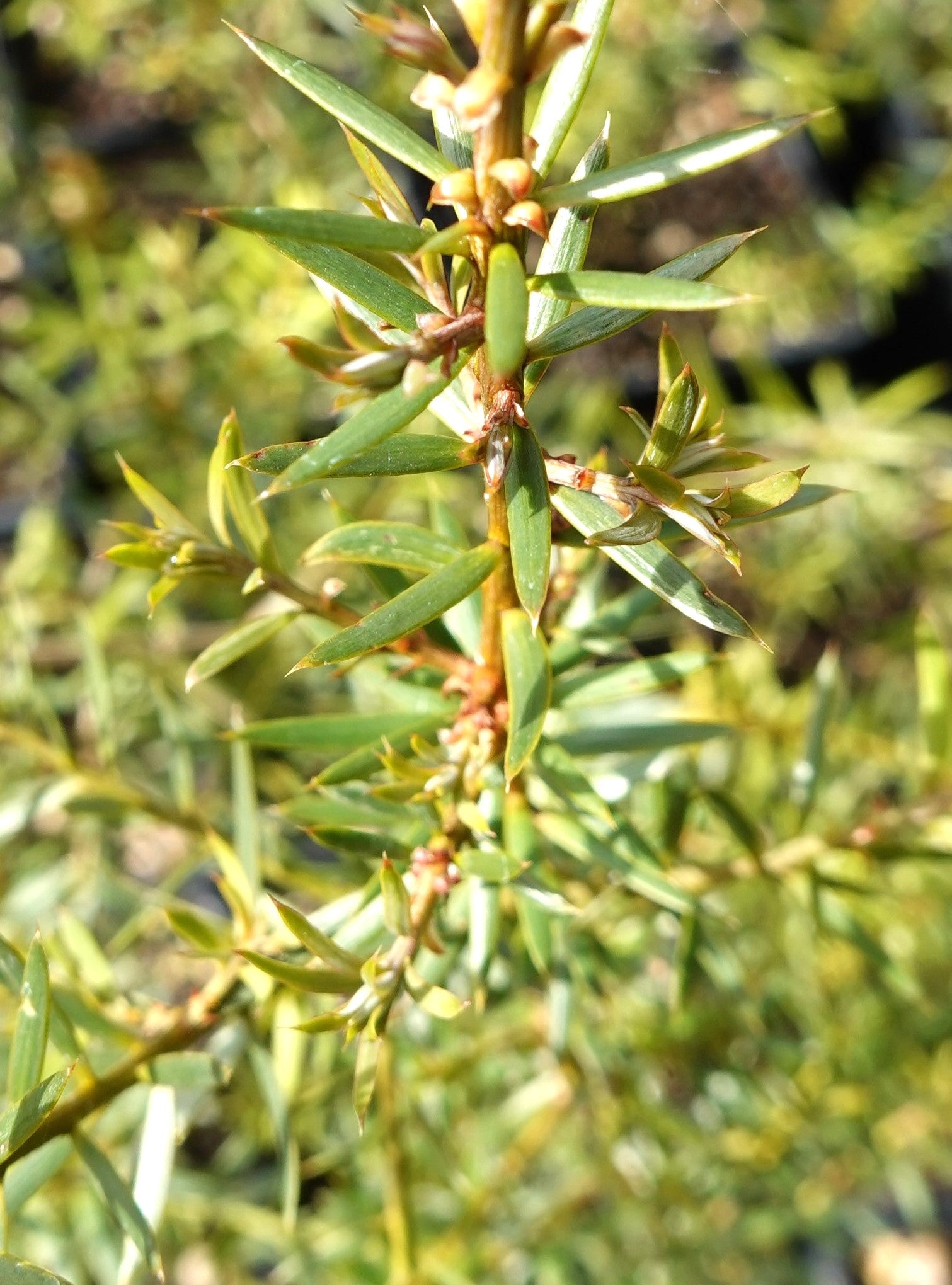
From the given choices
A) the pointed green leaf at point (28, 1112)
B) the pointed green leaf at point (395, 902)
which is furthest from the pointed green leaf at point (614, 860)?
the pointed green leaf at point (28, 1112)

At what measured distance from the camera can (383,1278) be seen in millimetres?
738

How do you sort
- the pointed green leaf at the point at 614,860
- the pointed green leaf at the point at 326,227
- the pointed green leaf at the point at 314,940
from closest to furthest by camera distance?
the pointed green leaf at the point at 326,227 → the pointed green leaf at the point at 314,940 → the pointed green leaf at the point at 614,860

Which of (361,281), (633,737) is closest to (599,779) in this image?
(633,737)

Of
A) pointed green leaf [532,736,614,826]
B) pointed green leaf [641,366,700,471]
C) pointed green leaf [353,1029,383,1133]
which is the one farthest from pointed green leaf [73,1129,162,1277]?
pointed green leaf [641,366,700,471]

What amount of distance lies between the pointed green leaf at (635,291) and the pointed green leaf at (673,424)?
0.03 m

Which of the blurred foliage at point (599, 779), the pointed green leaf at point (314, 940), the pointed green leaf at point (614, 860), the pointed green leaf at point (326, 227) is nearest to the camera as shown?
the pointed green leaf at point (326, 227)

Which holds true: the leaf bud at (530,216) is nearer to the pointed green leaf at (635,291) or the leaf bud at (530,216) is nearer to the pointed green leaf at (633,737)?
the pointed green leaf at (635,291)

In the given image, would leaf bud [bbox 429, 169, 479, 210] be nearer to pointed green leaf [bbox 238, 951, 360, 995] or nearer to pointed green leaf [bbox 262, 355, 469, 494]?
pointed green leaf [bbox 262, 355, 469, 494]

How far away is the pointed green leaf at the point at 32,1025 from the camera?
0.35 meters

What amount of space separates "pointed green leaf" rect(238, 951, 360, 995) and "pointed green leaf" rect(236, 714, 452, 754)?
10 cm

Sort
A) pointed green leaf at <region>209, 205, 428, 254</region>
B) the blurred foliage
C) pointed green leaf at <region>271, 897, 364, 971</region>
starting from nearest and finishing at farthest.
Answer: pointed green leaf at <region>209, 205, 428, 254</region> → pointed green leaf at <region>271, 897, 364, 971</region> → the blurred foliage

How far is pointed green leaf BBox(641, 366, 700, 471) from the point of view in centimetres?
31

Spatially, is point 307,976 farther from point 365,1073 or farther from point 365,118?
point 365,118

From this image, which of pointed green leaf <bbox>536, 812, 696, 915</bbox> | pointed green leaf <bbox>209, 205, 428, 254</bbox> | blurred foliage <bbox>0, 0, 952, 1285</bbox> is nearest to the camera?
pointed green leaf <bbox>209, 205, 428, 254</bbox>
